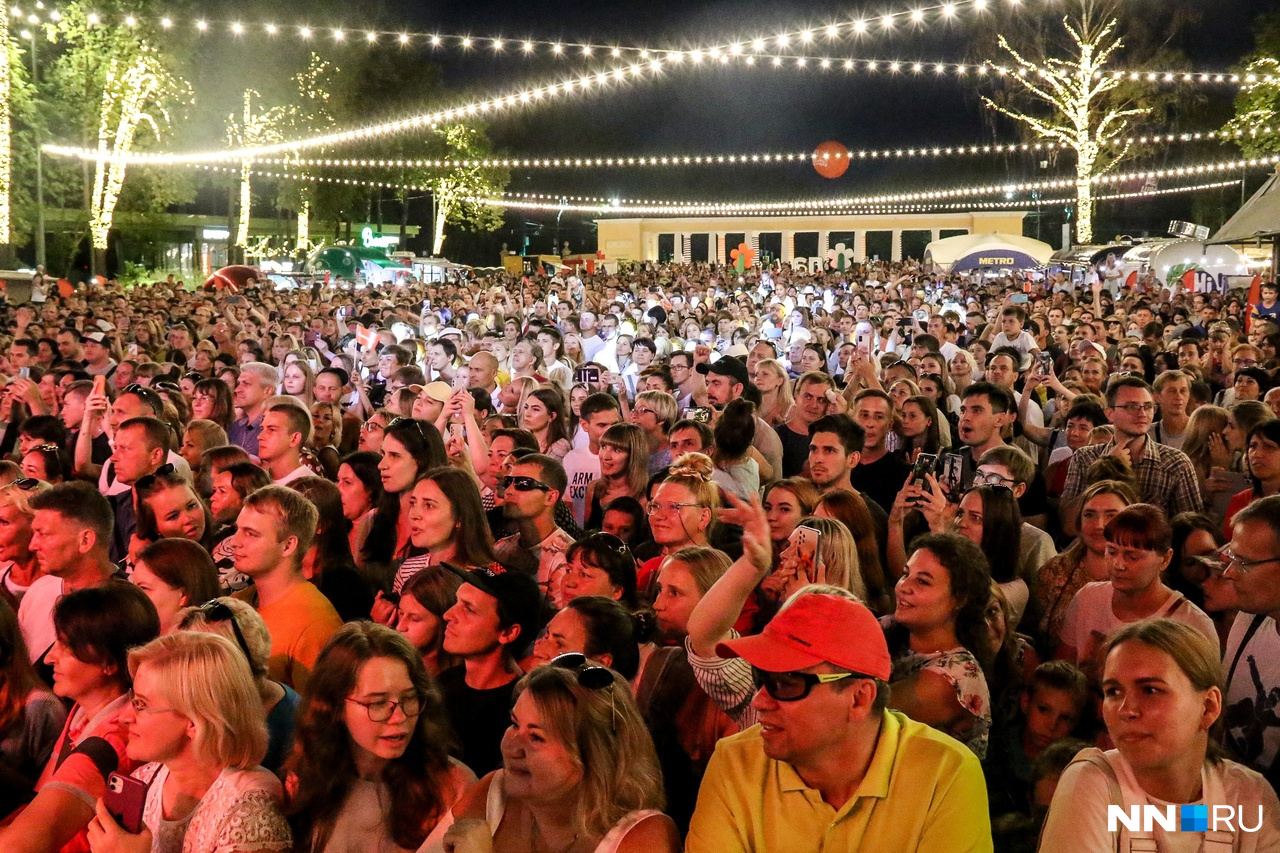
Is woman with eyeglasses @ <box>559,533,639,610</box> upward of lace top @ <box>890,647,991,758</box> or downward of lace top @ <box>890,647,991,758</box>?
upward

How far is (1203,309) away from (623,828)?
15551 mm

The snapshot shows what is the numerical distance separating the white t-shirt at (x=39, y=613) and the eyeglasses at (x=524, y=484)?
180 cm

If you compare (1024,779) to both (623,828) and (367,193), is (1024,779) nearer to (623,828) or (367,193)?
(623,828)

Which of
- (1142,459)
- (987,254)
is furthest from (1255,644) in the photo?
(987,254)

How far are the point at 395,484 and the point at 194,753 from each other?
8.77 feet

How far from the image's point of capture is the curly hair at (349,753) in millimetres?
2943

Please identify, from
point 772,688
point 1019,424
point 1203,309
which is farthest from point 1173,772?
point 1203,309

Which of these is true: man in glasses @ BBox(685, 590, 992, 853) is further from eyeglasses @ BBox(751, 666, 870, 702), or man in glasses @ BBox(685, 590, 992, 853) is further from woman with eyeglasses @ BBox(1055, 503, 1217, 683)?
woman with eyeglasses @ BBox(1055, 503, 1217, 683)

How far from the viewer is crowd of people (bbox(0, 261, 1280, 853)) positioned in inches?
100

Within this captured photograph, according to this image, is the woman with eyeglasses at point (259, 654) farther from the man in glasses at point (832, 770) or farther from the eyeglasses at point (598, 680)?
the man in glasses at point (832, 770)

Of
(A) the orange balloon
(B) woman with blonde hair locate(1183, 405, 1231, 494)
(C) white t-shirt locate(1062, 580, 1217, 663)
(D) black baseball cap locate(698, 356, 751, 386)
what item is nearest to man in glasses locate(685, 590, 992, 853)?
(C) white t-shirt locate(1062, 580, 1217, 663)

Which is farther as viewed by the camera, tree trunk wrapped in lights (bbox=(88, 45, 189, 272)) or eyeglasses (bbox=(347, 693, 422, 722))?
tree trunk wrapped in lights (bbox=(88, 45, 189, 272))

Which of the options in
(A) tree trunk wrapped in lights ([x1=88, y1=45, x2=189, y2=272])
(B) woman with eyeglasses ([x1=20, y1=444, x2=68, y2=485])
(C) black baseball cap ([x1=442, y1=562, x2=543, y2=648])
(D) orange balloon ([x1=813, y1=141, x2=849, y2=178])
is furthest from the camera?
(A) tree trunk wrapped in lights ([x1=88, y1=45, x2=189, y2=272])

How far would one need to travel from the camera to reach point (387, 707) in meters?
3.05
